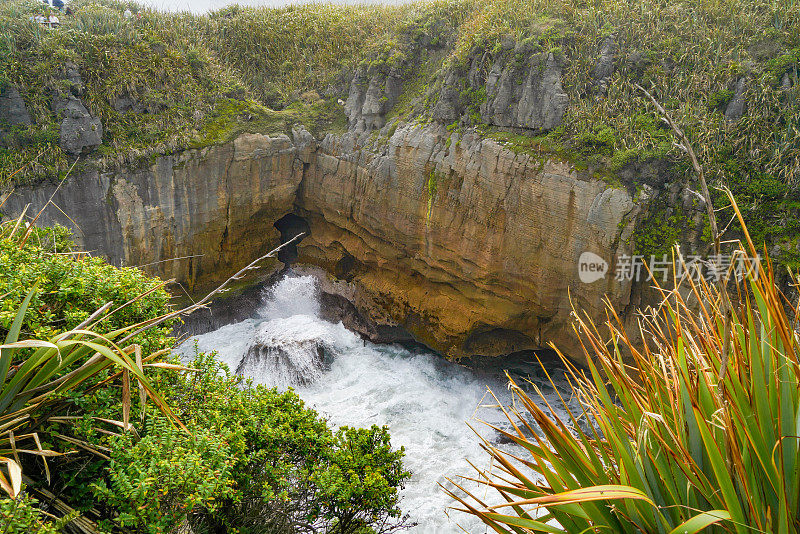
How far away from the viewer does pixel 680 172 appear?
859 cm

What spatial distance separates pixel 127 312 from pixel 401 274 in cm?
853

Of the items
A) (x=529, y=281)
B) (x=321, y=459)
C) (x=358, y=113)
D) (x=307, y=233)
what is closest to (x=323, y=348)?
(x=307, y=233)

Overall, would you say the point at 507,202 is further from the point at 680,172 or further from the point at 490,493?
the point at 490,493

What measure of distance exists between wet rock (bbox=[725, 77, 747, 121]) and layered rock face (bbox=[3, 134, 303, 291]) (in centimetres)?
922

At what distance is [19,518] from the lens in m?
2.27

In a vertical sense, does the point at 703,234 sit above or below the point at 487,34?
below

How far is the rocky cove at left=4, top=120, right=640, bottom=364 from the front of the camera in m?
9.44

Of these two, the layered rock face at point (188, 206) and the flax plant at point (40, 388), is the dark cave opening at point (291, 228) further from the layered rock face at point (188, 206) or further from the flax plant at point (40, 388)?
the flax plant at point (40, 388)

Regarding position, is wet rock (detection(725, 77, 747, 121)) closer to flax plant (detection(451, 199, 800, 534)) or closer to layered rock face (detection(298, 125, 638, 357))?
layered rock face (detection(298, 125, 638, 357))

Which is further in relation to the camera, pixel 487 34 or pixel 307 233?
pixel 307 233

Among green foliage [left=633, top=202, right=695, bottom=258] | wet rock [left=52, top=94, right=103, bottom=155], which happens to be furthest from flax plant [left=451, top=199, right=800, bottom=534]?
wet rock [left=52, top=94, right=103, bottom=155]

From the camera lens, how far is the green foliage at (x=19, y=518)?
221 cm

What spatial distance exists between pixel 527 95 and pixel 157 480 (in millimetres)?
9298

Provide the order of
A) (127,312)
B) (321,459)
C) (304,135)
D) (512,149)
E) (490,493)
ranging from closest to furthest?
(127,312), (321,459), (490,493), (512,149), (304,135)
